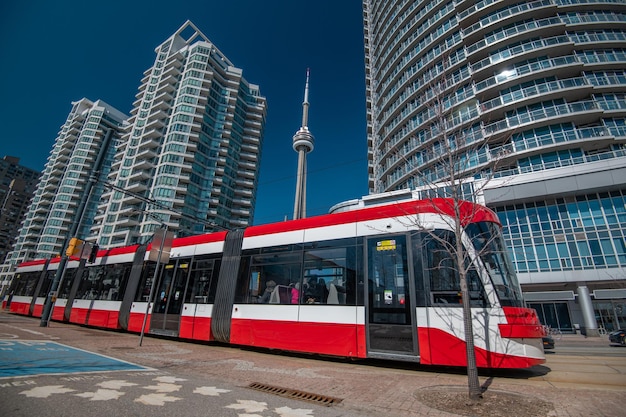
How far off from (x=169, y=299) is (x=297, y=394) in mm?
8227

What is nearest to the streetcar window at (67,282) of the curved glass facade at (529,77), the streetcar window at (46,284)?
the streetcar window at (46,284)

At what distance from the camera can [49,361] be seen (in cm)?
579

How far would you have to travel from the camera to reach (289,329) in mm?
8039

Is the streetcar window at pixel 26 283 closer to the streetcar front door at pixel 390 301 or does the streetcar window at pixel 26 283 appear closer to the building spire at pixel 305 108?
the streetcar front door at pixel 390 301

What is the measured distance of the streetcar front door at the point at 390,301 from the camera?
640 centimetres

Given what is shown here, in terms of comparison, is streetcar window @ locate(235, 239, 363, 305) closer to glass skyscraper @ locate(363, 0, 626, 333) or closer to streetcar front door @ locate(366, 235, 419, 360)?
streetcar front door @ locate(366, 235, 419, 360)

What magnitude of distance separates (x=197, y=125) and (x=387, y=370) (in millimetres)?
69722

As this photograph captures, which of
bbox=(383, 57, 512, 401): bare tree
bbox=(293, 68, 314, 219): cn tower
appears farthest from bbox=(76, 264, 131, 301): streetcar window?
bbox=(293, 68, 314, 219): cn tower

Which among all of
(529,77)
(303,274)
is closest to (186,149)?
(529,77)

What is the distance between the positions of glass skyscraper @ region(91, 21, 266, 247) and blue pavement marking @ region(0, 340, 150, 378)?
167 ft

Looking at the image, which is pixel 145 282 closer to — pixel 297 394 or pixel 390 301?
pixel 297 394

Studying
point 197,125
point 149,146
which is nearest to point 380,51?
point 197,125

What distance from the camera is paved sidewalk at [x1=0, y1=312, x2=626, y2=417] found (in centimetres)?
406

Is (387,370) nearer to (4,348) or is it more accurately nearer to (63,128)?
(4,348)
